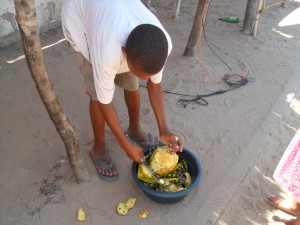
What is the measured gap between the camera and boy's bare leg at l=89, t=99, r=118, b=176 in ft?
7.27

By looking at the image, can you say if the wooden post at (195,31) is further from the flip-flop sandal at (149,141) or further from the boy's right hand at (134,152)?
the boy's right hand at (134,152)

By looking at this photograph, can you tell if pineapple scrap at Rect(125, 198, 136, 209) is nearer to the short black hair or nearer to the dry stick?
the dry stick

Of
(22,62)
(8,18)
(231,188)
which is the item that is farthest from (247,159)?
(8,18)

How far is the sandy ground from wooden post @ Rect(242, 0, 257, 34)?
1.20ft

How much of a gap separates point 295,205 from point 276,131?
0.86 m

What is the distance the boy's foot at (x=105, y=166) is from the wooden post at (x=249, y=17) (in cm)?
319

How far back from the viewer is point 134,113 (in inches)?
98.8

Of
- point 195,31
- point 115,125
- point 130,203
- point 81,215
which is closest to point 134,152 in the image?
point 115,125

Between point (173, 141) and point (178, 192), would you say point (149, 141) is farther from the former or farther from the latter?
point (178, 192)

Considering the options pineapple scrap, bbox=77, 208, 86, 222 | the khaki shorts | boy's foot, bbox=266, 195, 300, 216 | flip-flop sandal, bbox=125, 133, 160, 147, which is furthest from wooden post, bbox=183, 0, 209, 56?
pineapple scrap, bbox=77, 208, 86, 222

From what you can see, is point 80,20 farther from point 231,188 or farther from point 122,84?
point 231,188

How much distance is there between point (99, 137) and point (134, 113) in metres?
0.33

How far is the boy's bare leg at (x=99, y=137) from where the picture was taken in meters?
2.21

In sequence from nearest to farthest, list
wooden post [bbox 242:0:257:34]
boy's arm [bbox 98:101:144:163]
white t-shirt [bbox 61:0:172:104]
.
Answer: white t-shirt [bbox 61:0:172:104] < boy's arm [bbox 98:101:144:163] < wooden post [bbox 242:0:257:34]
